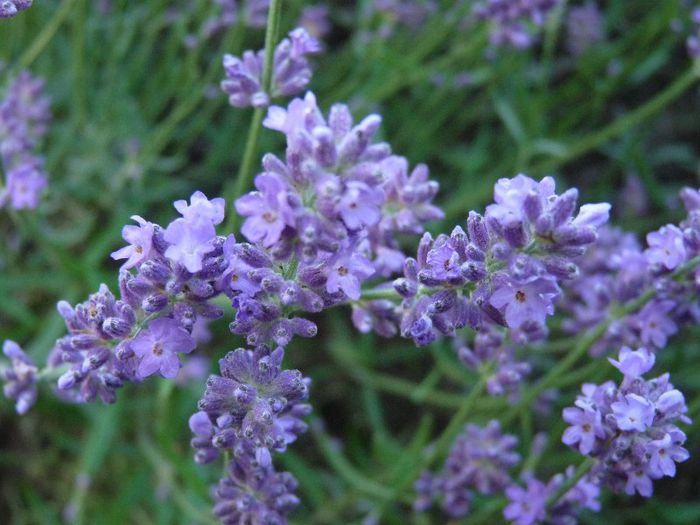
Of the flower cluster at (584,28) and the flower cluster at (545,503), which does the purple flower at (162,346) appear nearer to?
the flower cluster at (545,503)

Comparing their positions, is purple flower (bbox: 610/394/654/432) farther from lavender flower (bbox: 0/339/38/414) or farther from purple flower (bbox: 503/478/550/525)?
lavender flower (bbox: 0/339/38/414)

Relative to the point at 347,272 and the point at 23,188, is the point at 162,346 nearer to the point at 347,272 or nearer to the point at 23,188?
the point at 347,272

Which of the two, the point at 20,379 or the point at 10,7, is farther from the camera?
the point at 20,379

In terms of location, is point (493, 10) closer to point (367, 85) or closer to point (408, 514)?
point (367, 85)

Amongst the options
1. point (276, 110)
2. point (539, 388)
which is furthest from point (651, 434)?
point (276, 110)

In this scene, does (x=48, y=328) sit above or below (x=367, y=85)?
below

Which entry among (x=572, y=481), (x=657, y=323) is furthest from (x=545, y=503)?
(x=657, y=323)

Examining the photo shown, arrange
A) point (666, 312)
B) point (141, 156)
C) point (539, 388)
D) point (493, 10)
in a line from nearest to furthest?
point (666, 312) < point (539, 388) < point (493, 10) < point (141, 156)
